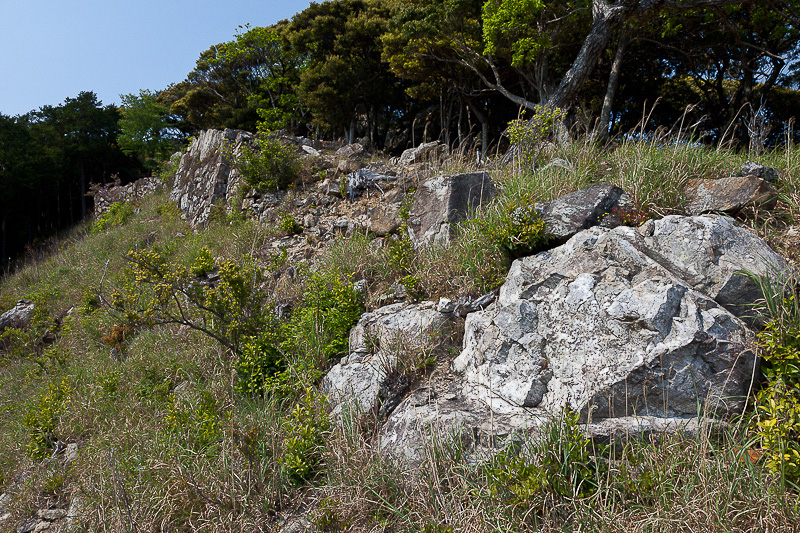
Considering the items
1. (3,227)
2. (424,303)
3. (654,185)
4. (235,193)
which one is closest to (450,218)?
(424,303)

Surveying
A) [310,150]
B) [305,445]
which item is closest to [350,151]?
[310,150]

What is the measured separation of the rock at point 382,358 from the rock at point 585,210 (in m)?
1.31

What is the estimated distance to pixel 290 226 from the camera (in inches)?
289

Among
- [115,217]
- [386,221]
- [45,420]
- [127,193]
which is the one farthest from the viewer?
[127,193]

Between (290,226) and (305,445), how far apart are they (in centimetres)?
478

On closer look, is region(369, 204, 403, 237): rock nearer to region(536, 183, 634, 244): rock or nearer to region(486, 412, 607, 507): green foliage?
region(536, 183, 634, 244): rock

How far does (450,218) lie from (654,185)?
210cm

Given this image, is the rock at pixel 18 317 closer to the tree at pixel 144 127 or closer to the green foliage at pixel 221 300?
the green foliage at pixel 221 300

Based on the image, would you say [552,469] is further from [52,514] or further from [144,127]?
[144,127]

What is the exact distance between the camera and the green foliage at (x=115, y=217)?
12820mm

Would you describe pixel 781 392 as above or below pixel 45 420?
above

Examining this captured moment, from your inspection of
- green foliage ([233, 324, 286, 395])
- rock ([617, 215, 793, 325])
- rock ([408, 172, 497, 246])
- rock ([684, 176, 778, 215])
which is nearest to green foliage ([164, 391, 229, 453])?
green foliage ([233, 324, 286, 395])

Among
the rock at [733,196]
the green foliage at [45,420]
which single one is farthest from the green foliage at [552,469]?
the green foliage at [45,420]

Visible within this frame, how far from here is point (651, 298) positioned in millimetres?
3002
